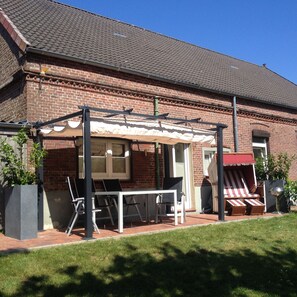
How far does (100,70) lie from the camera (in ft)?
37.0

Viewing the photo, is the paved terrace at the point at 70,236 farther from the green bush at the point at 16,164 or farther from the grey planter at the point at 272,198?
the grey planter at the point at 272,198

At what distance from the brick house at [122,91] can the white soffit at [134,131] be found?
1.23 meters

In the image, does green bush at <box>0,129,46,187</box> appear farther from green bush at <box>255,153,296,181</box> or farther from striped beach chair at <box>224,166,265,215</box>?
green bush at <box>255,153,296,181</box>

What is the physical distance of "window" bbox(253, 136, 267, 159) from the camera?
1630 cm

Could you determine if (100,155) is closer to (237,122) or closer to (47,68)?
(47,68)

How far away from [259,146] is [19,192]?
11193 millimetres

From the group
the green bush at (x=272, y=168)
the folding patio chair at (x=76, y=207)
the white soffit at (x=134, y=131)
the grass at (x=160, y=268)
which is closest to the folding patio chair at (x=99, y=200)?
the folding patio chair at (x=76, y=207)

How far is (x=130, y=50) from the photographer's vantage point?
45.6 ft

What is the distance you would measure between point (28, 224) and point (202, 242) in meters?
3.48

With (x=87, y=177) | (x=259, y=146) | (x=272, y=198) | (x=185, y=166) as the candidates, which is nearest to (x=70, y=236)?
(x=87, y=177)

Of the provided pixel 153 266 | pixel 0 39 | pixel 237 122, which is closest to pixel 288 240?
pixel 153 266

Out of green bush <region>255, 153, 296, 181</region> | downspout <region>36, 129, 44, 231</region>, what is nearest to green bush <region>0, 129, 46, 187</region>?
downspout <region>36, 129, 44, 231</region>

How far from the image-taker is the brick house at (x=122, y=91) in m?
9.98

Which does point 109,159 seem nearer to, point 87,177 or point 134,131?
point 134,131
